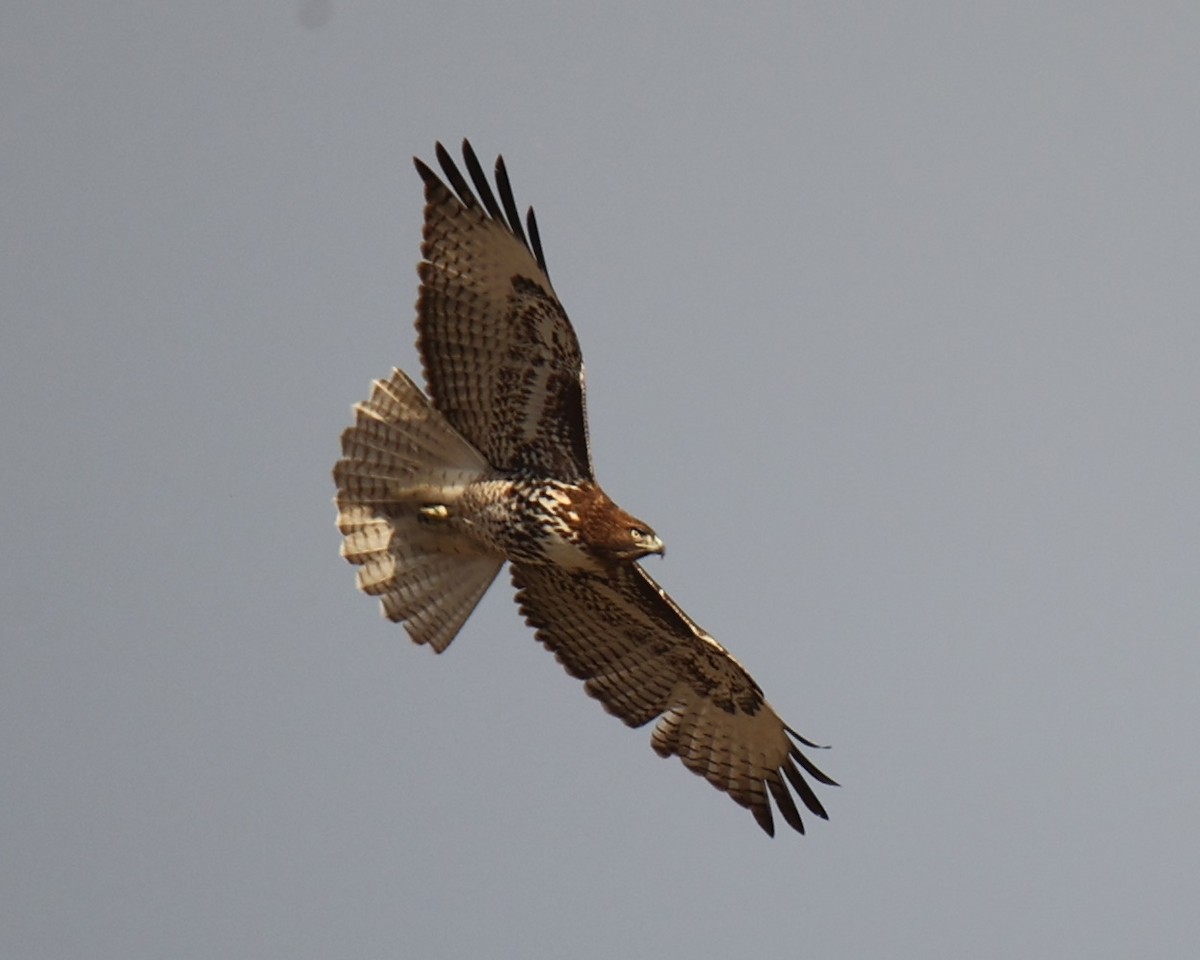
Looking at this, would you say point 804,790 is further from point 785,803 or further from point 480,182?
point 480,182

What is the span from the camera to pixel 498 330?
12.3 m

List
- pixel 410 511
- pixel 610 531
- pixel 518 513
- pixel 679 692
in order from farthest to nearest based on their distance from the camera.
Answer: pixel 679 692 → pixel 410 511 → pixel 518 513 → pixel 610 531

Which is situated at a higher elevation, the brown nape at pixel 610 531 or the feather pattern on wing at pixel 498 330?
the feather pattern on wing at pixel 498 330

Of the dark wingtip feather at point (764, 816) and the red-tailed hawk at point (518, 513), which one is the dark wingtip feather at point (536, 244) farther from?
the dark wingtip feather at point (764, 816)

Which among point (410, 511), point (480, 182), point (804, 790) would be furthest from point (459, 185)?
point (804, 790)

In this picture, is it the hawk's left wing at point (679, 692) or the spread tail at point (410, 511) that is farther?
the hawk's left wing at point (679, 692)

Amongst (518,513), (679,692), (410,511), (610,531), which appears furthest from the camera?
(679,692)

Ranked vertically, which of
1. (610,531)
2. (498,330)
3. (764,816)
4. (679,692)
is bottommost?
(764,816)

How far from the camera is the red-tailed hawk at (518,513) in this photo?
1224 centimetres

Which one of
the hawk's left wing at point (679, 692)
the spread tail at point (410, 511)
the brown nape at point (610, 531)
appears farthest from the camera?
the hawk's left wing at point (679, 692)

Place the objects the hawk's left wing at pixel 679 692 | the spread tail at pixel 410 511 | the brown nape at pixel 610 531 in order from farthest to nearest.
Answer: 1. the hawk's left wing at pixel 679 692
2. the spread tail at pixel 410 511
3. the brown nape at pixel 610 531

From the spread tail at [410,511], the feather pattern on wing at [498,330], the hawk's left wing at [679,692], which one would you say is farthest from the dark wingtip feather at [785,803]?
the feather pattern on wing at [498,330]

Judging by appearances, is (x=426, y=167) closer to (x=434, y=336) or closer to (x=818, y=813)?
(x=434, y=336)

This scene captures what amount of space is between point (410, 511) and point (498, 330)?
4.06ft
